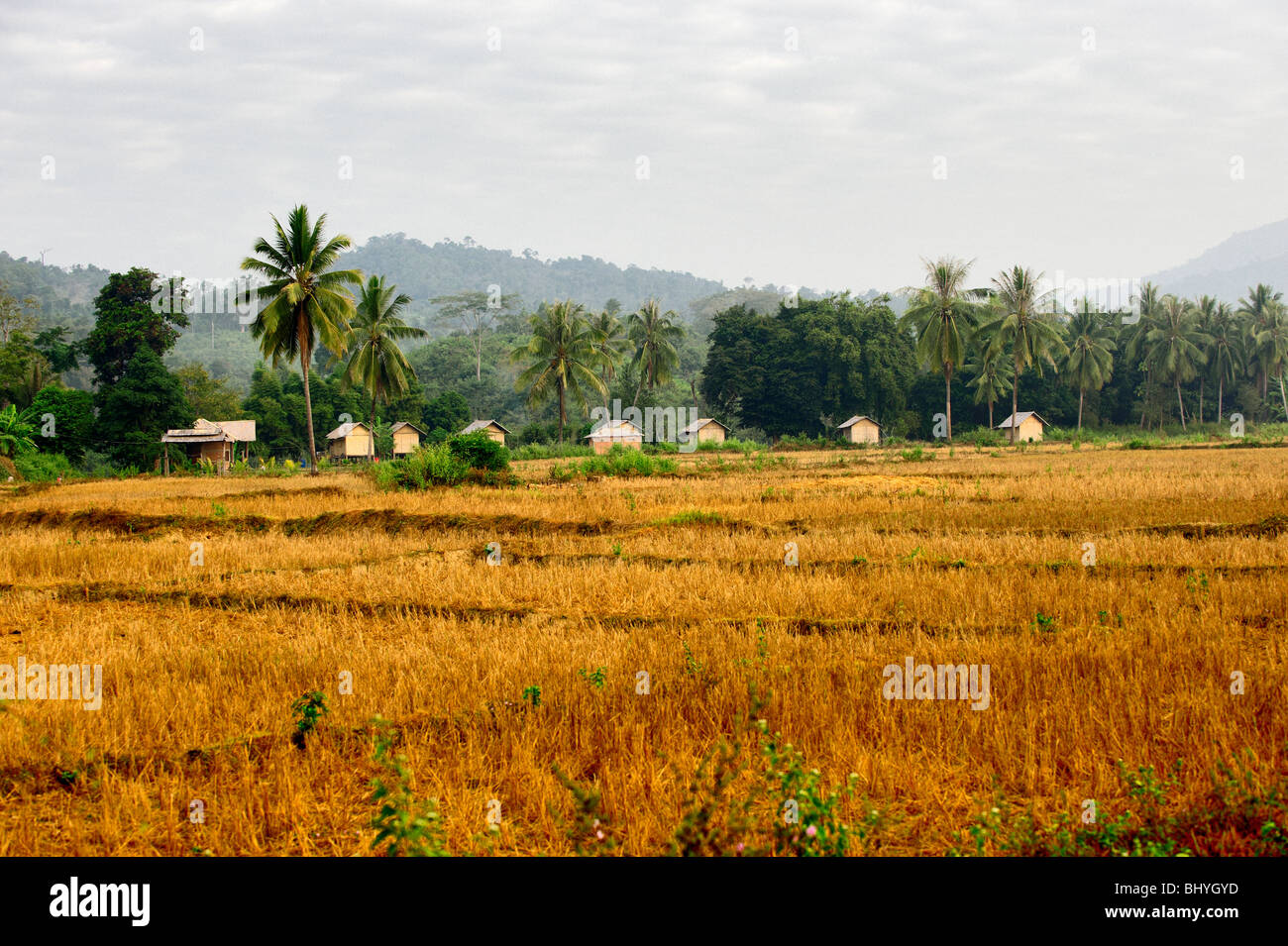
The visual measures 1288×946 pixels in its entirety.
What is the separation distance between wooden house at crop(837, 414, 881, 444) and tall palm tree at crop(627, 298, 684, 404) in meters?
12.9

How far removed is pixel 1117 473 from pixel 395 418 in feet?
161

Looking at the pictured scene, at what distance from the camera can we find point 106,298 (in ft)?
153

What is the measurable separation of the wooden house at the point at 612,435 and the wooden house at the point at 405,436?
11416 millimetres

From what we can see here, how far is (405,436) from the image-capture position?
59406 mm

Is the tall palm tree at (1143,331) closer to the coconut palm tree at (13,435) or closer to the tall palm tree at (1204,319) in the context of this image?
the tall palm tree at (1204,319)

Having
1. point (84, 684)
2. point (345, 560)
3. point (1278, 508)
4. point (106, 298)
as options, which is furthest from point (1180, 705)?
point (106, 298)

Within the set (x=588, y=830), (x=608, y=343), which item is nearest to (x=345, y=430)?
(x=608, y=343)

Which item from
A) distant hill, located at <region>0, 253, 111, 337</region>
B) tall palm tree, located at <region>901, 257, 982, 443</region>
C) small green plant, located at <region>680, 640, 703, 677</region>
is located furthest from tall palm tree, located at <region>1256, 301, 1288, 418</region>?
distant hill, located at <region>0, 253, 111, 337</region>

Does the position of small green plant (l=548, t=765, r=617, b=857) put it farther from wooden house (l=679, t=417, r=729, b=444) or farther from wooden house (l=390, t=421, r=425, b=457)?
wooden house (l=679, t=417, r=729, b=444)

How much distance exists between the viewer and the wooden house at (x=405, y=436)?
58000 mm

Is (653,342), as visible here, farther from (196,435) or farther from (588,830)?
(588,830)

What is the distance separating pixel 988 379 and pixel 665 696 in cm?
6025
